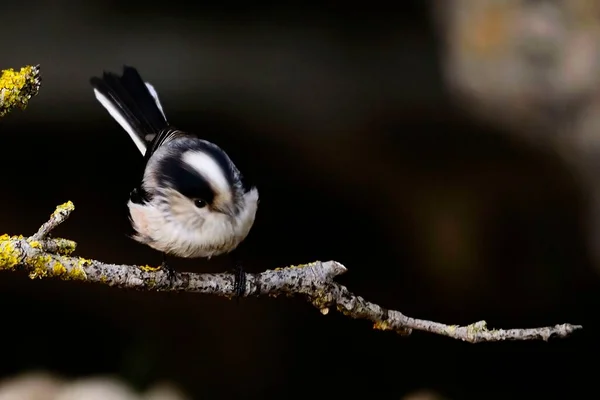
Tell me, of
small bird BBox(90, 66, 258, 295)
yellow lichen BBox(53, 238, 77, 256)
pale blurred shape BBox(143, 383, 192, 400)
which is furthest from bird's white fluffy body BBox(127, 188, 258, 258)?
pale blurred shape BBox(143, 383, 192, 400)

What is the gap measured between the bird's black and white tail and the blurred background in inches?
47.0

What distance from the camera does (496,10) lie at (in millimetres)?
3312

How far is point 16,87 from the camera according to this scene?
5.60 ft

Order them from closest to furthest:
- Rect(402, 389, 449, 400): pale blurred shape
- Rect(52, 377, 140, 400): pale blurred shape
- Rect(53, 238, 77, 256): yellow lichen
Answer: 1. Rect(53, 238, 77, 256): yellow lichen
2. Rect(52, 377, 140, 400): pale blurred shape
3. Rect(402, 389, 449, 400): pale blurred shape

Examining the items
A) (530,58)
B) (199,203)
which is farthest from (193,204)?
(530,58)

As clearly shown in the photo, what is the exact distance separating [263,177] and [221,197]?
208 centimetres

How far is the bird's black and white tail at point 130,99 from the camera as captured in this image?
2438mm

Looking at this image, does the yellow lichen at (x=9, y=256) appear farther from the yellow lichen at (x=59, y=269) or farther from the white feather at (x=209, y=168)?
the white feather at (x=209, y=168)

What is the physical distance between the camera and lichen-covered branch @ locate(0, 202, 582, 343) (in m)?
1.76

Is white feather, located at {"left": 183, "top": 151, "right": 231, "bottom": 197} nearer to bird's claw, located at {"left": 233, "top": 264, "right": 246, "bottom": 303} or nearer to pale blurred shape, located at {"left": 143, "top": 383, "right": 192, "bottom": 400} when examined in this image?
bird's claw, located at {"left": 233, "top": 264, "right": 246, "bottom": 303}

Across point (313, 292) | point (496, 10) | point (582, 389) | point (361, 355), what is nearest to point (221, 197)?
point (313, 292)

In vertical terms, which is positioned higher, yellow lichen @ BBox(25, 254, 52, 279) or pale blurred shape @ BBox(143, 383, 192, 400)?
yellow lichen @ BBox(25, 254, 52, 279)

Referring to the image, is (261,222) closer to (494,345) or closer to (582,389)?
(494,345)

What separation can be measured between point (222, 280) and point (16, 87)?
67cm
